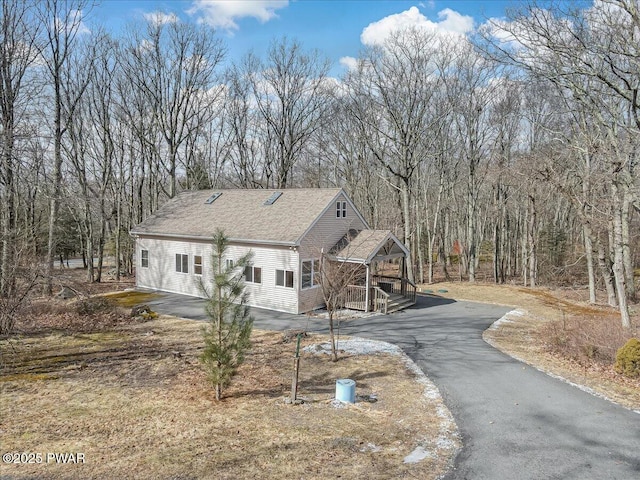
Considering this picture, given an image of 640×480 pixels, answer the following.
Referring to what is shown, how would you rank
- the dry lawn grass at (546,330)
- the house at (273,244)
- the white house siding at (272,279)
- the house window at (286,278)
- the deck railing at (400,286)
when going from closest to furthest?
the dry lawn grass at (546,330) → the white house siding at (272,279) → the house window at (286,278) → the house at (273,244) → the deck railing at (400,286)

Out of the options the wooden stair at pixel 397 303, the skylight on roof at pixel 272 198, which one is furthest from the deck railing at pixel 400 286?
the skylight on roof at pixel 272 198

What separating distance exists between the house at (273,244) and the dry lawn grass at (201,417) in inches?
232

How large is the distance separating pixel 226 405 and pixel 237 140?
30837mm

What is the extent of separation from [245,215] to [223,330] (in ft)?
40.4

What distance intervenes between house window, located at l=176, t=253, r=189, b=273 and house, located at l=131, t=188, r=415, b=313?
53mm

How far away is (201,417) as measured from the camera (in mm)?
8477

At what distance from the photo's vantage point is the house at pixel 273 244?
18453mm

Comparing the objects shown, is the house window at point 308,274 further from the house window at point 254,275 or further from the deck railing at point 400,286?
the deck railing at point 400,286

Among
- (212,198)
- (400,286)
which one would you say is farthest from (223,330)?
(212,198)

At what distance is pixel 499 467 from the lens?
262 inches

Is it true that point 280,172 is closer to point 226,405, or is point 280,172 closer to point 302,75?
point 302,75

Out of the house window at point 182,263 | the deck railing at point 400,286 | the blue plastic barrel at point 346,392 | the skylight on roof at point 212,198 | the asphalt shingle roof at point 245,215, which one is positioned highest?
the skylight on roof at point 212,198

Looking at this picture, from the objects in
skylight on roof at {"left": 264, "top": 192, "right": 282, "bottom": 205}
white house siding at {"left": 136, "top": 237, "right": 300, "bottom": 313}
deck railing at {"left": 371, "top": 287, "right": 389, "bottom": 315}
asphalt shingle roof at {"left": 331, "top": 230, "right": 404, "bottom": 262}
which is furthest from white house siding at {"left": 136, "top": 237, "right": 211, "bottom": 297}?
deck railing at {"left": 371, "top": 287, "right": 389, "bottom": 315}

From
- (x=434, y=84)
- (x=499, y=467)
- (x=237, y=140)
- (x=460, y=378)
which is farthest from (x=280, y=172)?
(x=499, y=467)
